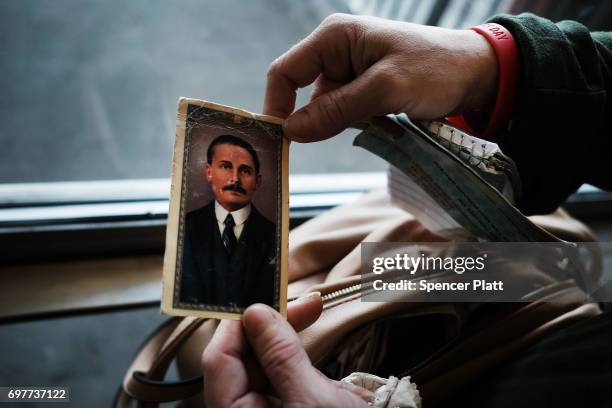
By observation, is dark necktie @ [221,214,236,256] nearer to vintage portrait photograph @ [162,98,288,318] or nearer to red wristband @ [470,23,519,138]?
vintage portrait photograph @ [162,98,288,318]

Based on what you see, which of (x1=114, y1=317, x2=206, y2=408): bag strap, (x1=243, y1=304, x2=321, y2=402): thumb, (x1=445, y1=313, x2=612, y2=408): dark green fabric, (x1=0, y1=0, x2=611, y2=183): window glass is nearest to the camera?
(x1=243, y1=304, x2=321, y2=402): thumb

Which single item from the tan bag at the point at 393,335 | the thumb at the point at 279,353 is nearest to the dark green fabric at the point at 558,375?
the tan bag at the point at 393,335

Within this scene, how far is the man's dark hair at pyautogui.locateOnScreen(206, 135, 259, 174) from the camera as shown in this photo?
623mm

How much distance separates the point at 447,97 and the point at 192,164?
0.36 m

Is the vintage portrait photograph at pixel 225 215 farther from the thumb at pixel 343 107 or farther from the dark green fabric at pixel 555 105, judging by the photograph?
the dark green fabric at pixel 555 105

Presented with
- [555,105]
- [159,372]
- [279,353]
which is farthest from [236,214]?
[555,105]

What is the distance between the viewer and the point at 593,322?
73 cm

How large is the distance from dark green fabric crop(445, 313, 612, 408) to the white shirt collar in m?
0.43

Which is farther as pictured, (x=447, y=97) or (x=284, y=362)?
(x=447, y=97)

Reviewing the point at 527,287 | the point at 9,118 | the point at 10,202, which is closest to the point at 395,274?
the point at 527,287

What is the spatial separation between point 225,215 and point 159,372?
35cm

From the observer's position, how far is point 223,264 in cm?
61

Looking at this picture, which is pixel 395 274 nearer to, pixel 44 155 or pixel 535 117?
pixel 535 117

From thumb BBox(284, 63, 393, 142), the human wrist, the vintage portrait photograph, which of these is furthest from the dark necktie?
the human wrist
